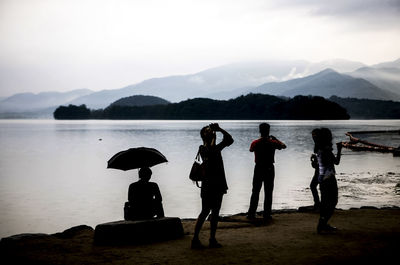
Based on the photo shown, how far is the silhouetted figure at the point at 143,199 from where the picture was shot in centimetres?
866

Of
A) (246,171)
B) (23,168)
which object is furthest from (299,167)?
(23,168)

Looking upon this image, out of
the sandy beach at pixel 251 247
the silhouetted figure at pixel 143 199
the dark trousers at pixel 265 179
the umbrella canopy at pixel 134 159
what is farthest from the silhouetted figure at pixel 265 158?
the silhouetted figure at pixel 143 199

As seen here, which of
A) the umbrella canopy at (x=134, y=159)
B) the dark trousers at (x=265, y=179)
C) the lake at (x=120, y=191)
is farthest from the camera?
the lake at (x=120, y=191)

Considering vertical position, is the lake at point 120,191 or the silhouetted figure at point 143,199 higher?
the silhouetted figure at point 143,199

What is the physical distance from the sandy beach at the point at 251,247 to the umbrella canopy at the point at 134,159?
174 cm

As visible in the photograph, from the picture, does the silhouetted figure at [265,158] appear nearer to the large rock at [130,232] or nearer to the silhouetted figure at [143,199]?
the silhouetted figure at [143,199]

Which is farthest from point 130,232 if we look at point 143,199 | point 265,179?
point 265,179

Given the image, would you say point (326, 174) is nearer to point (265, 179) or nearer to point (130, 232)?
point (265, 179)

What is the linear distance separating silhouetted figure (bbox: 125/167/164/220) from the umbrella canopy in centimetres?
86

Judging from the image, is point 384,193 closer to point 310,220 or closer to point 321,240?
point 310,220

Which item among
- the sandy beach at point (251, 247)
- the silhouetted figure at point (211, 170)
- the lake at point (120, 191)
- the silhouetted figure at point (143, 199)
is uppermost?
the silhouetted figure at point (211, 170)

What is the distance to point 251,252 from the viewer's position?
777 centimetres

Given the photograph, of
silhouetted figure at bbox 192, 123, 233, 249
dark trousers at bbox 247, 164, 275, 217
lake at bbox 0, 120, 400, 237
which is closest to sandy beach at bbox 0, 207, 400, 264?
dark trousers at bbox 247, 164, 275, 217

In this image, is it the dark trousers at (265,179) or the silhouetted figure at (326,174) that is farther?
the dark trousers at (265,179)
